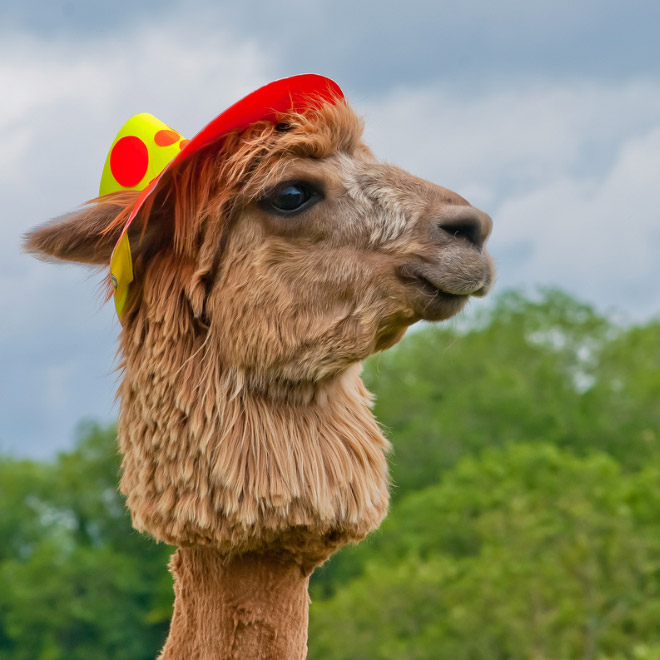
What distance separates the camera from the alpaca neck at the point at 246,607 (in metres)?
3.29

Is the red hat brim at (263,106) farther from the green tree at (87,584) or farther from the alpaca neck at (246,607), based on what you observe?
the green tree at (87,584)

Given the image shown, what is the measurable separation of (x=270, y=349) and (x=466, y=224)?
0.69m

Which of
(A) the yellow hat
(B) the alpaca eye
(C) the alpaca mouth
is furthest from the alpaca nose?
(A) the yellow hat

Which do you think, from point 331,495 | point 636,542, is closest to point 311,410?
point 331,495

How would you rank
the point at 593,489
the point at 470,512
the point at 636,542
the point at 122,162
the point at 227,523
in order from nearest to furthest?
1. the point at 227,523
2. the point at 122,162
3. the point at 636,542
4. the point at 593,489
5. the point at 470,512

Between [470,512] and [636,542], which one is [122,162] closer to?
[636,542]

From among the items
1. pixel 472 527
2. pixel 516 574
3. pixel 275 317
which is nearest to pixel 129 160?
pixel 275 317

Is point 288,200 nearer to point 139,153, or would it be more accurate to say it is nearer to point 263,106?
point 263,106

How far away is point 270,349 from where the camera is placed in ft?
10.5

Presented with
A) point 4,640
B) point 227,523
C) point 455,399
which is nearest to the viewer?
point 227,523

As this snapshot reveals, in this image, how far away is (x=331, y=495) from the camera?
320 cm

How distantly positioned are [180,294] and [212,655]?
1.11 meters

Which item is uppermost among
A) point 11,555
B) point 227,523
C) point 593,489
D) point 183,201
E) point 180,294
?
point 11,555

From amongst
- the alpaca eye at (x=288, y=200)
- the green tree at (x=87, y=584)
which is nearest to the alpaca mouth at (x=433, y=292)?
the alpaca eye at (x=288, y=200)
